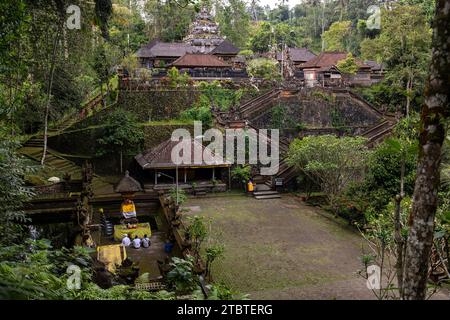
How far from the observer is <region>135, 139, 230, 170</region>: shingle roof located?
61.8ft

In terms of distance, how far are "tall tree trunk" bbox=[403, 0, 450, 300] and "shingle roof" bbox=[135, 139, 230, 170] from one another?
16211mm

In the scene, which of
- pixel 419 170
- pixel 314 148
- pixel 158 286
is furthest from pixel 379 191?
pixel 419 170

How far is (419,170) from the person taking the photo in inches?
113

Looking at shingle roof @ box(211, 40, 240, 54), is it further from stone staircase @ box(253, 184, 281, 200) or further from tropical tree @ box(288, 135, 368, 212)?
tropical tree @ box(288, 135, 368, 212)

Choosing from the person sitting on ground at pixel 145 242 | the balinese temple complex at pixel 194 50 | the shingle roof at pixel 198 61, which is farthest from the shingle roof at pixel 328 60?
the person sitting on ground at pixel 145 242

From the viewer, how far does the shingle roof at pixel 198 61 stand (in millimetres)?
30234

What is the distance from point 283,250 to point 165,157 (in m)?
8.41

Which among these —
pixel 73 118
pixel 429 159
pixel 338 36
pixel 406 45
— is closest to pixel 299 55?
pixel 338 36

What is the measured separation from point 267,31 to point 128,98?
30.9 metres

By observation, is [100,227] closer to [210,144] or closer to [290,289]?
[290,289]

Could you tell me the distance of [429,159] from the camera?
2.81 m

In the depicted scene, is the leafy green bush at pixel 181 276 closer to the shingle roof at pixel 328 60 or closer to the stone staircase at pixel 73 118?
the stone staircase at pixel 73 118

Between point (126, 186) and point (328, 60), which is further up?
point (328, 60)

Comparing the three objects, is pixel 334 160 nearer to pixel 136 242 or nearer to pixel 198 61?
pixel 136 242
